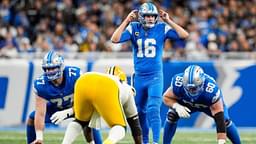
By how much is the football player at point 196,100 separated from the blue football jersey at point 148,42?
112 centimetres

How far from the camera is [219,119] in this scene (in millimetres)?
8477

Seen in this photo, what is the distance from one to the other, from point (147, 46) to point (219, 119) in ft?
6.43

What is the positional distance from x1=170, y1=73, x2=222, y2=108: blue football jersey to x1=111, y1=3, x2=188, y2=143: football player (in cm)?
86

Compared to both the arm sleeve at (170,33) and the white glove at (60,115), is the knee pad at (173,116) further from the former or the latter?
the arm sleeve at (170,33)

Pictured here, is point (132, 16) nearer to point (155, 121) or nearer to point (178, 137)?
point (155, 121)

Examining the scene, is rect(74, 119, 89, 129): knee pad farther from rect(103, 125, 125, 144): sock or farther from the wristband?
the wristband

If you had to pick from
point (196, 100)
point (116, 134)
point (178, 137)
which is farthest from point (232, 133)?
point (178, 137)

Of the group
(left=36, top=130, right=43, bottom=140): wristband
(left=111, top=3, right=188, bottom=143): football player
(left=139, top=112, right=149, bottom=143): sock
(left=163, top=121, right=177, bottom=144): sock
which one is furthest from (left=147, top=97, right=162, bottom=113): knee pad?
(left=36, top=130, right=43, bottom=140): wristband

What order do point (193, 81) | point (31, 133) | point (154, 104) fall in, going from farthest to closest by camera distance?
point (154, 104) < point (31, 133) < point (193, 81)

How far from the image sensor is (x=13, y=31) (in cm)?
1567

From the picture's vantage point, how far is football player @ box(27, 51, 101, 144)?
28.1ft

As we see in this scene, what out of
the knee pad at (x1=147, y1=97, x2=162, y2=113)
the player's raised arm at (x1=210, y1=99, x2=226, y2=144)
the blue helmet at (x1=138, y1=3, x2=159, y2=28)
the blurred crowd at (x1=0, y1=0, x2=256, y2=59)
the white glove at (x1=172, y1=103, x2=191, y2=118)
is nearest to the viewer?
the player's raised arm at (x1=210, y1=99, x2=226, y2=144)

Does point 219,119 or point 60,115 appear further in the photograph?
point 60,115

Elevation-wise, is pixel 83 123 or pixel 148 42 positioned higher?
pixel 148 42
